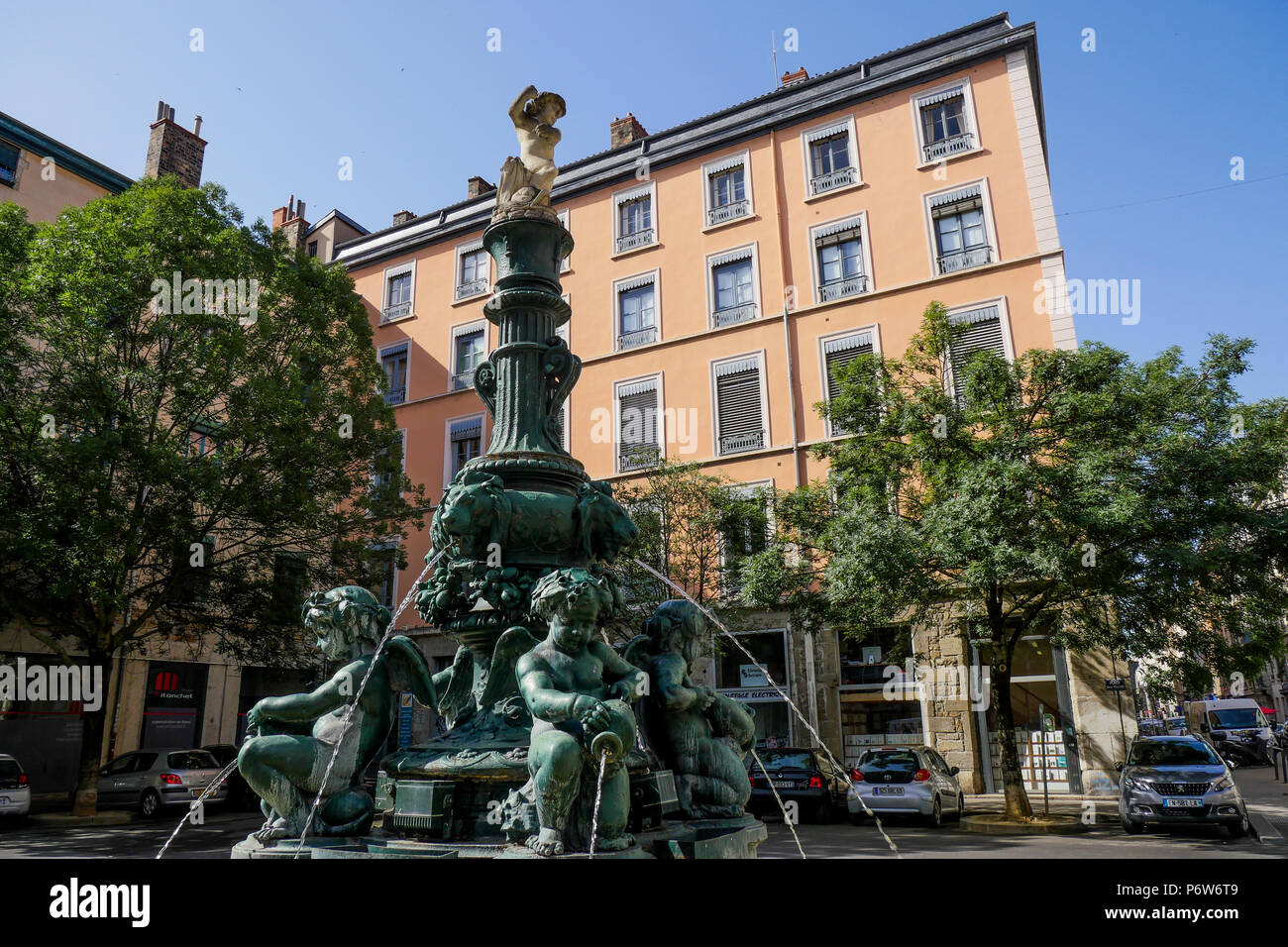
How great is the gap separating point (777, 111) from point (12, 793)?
84.6ft

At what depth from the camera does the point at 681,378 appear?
25.7 m

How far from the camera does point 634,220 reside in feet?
93.0

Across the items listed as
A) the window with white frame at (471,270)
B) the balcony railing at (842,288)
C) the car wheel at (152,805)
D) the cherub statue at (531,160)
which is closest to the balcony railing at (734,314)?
the balcony railing at (842,288)

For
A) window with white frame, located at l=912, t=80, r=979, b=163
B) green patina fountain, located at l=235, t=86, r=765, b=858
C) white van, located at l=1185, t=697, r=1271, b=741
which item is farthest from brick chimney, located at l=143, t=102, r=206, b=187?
white van, located at l=1185, t=697, r=1271, b=741

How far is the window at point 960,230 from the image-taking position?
2256 cm

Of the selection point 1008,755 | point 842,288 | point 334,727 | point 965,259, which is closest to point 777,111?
point 842,288

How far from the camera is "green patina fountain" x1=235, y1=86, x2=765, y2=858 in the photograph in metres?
3.71

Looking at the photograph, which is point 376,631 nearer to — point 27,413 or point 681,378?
point 27,413

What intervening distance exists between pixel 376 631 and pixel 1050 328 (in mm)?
20760

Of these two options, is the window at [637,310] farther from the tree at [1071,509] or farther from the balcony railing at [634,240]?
the tree at [1071,509]

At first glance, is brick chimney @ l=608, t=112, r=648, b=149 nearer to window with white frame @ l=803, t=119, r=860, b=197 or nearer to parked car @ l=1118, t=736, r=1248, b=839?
window with white frame @ l=803, t=119, r=860, b=197

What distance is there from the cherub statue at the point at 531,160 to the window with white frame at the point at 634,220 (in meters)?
21.3

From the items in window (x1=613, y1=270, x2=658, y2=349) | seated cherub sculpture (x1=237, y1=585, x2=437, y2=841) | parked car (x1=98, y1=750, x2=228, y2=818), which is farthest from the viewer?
window (x1=613, y1=270, x2=658, y2=349)
